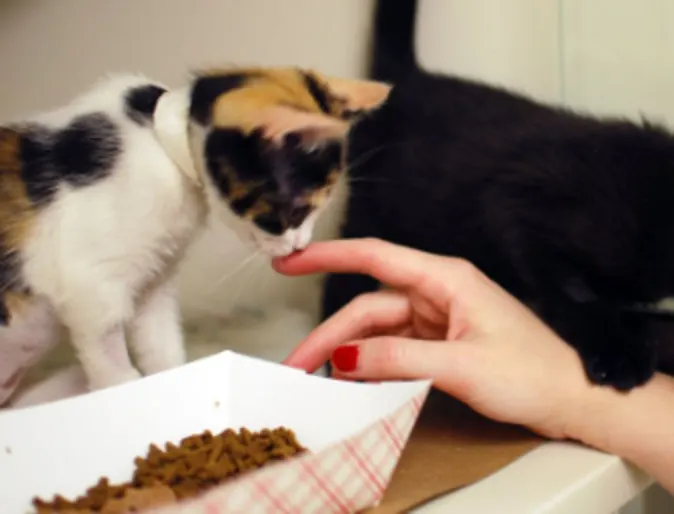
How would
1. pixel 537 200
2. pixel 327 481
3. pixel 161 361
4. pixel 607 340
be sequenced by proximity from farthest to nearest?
pixel 161 361
pixel 537 200
pixel 607 340
pixel 327 481

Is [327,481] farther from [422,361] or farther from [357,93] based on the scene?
[357,93]

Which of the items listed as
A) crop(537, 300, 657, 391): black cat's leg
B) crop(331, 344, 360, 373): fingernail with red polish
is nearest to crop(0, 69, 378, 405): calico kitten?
crop(331, 344, 360, 373): fingernail with red polish

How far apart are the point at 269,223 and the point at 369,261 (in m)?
0.11

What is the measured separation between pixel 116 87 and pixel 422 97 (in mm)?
406

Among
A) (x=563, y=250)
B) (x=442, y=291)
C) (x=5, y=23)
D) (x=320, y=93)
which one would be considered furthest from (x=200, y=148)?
(x=5, y=23)

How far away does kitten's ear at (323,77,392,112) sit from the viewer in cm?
77

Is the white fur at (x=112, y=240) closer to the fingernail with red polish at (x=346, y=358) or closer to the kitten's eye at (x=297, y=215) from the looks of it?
the kitten's eye at (x=297, y=215)

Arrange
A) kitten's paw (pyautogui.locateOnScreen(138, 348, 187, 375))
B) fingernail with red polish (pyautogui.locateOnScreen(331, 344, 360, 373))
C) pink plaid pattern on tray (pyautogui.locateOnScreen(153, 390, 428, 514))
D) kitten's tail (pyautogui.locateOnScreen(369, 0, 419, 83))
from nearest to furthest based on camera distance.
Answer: pink plaid pattern on tray (pyautogui.locateOnScreen(153, 390, 428, 514)) → fingernail with red polish (pyautogui.locateOnScreen(331, 344, 360, 373)) → kitten's paw (pyautogui.locateOnScreen(138, 348, 187, 375)) → kitten's tail (pyautogui.locateOnScreen(369, 0, 419, 83))

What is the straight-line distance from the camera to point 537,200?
797 mm

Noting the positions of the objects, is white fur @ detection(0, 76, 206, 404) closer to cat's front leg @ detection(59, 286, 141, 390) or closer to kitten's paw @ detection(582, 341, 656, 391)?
cat's front leg @ detection(59, 286, 141, 390)

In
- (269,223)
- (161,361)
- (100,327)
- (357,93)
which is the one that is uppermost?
(357,93)

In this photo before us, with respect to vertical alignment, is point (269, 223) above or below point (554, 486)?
above

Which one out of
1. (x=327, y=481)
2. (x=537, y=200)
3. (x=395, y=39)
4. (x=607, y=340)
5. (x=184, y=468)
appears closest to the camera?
(x=327, y=481)

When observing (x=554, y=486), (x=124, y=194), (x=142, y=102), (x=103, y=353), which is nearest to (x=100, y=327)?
(x=103, y=353)
